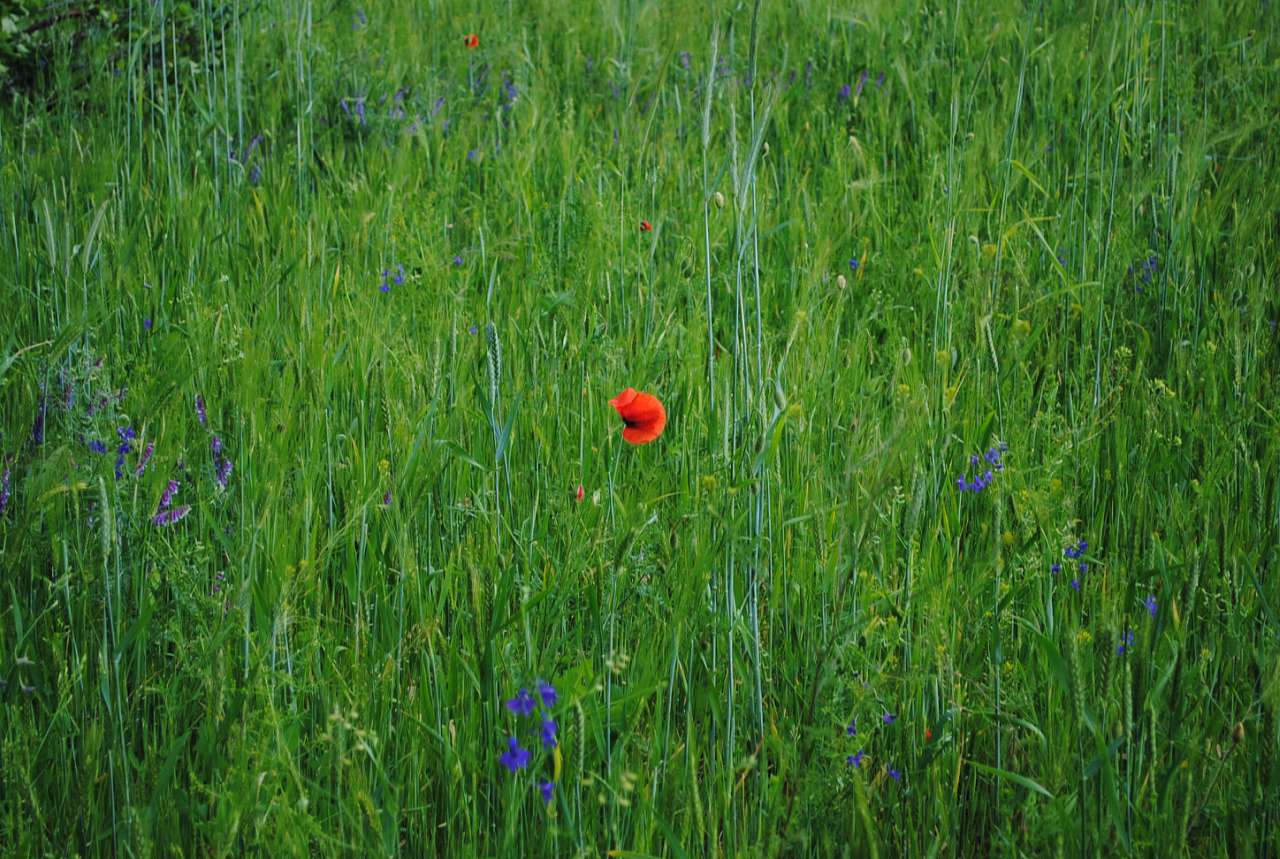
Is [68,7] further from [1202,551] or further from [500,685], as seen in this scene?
[1202,551]

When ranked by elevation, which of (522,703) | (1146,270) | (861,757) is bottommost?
(861,757)

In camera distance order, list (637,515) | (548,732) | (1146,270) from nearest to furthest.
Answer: (548,732) < (637,515) < (1146,270)

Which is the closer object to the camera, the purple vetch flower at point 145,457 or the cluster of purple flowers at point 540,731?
the cluster of purple flowers at point 540,731

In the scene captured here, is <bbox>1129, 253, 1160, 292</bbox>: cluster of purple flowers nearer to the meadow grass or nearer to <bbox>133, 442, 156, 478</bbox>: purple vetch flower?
the meadow grass

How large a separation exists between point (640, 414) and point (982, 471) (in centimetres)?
50

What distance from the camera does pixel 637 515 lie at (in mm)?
1310

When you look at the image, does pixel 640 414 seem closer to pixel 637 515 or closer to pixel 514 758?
pixel 637 515

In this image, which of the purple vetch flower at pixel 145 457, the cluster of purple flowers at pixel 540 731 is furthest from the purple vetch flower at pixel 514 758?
the purple vetch flower at pixel 145 457

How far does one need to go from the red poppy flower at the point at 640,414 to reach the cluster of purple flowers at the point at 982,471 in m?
0.39

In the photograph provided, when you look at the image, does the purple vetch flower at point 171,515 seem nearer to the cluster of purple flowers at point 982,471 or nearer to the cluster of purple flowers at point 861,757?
the cluster of purple flowers at point 861,757

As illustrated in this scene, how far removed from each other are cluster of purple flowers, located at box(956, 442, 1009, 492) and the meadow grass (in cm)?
2

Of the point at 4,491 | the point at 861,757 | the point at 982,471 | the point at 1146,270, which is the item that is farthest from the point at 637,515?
the point at 1146,270

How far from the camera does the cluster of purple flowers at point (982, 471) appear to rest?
1.38m

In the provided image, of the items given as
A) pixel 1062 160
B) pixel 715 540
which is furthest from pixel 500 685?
pixel 1062 160
